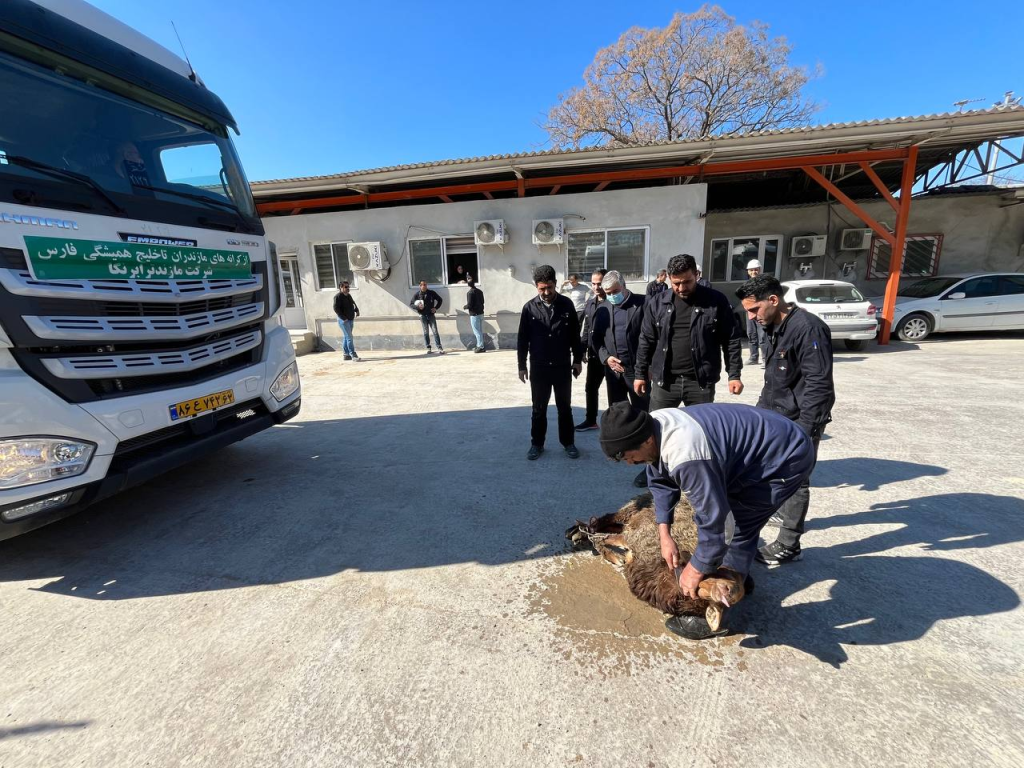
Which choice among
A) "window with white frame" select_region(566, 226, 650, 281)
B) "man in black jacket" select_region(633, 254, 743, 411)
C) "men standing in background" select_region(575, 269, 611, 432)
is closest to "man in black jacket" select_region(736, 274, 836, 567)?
"man in black jacket" select_region(633, 254, 743, 411)

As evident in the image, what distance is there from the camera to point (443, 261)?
1038 centimetres

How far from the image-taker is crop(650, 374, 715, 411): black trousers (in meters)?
3.34

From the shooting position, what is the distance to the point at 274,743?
165 centimetres

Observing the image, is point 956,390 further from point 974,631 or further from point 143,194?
point 143,194

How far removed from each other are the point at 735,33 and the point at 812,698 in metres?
21.9

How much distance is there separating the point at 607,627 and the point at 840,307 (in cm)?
922

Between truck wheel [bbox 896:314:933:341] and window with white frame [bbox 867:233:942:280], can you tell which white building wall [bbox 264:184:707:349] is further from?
window with white frame [bbox 867:233:942:280]

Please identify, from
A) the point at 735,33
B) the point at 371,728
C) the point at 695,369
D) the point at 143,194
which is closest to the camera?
the point at 371,728

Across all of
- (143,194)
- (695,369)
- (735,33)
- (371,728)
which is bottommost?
(371,728)

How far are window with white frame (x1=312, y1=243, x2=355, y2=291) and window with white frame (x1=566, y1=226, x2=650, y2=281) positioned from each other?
17.9 ft

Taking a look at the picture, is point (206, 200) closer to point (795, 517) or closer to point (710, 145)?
point (795, 517)

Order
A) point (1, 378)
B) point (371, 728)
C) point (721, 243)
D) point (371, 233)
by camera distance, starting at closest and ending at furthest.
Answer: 1. point (371, 728)
2. point (1, 378)
3. point (371, 233)
4. point (721, 243)

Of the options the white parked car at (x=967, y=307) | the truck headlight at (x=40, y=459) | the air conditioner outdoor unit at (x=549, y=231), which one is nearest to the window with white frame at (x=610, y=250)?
the air conditioner outdoor unit at (x=549, y=231)

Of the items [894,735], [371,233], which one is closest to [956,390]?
[894,735]
